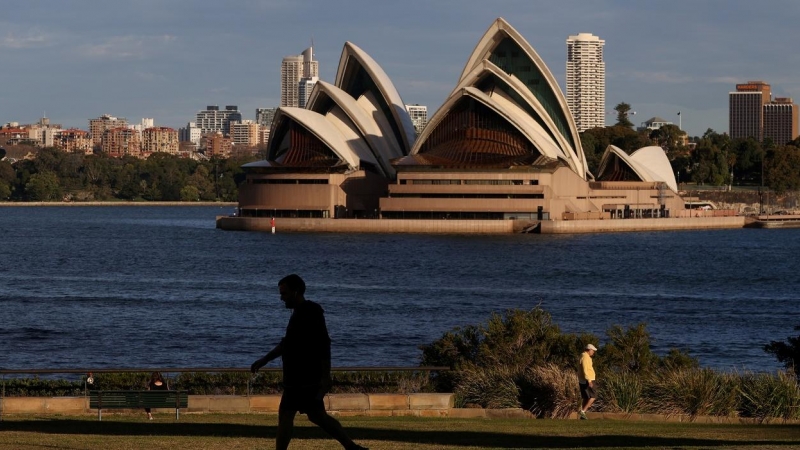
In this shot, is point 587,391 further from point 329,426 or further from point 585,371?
point 329,426

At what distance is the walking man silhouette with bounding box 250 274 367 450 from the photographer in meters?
12.2

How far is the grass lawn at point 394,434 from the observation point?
14.1 metres

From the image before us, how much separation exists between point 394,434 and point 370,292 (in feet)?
118

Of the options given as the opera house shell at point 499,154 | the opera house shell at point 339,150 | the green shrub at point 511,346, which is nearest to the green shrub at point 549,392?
the green shrub at point 511,346

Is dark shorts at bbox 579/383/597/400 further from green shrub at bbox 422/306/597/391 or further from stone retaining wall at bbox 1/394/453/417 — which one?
green shrub at bbox 422/306/597/391

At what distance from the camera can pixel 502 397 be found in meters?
19.3

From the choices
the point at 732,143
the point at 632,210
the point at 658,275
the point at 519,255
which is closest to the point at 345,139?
the point at 632,210

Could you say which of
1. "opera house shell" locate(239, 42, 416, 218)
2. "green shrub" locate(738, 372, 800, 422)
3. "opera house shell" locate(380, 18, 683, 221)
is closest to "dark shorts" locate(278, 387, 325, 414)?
"green shrub" locate(738, 372, 800, 422)

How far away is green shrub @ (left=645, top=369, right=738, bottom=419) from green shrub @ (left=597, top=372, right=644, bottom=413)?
0.53 feet

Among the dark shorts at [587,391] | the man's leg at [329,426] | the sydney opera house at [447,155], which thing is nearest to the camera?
the man's leg at [329,426]

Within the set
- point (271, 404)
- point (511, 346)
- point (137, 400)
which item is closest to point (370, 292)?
point (511, 346)

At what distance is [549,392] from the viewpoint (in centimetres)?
1917

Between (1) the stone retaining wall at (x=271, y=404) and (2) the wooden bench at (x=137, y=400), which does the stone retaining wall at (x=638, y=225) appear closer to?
(1) the stone retaining wall at (x=271, y=404)

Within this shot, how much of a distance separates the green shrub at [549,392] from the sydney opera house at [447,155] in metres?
80.6
